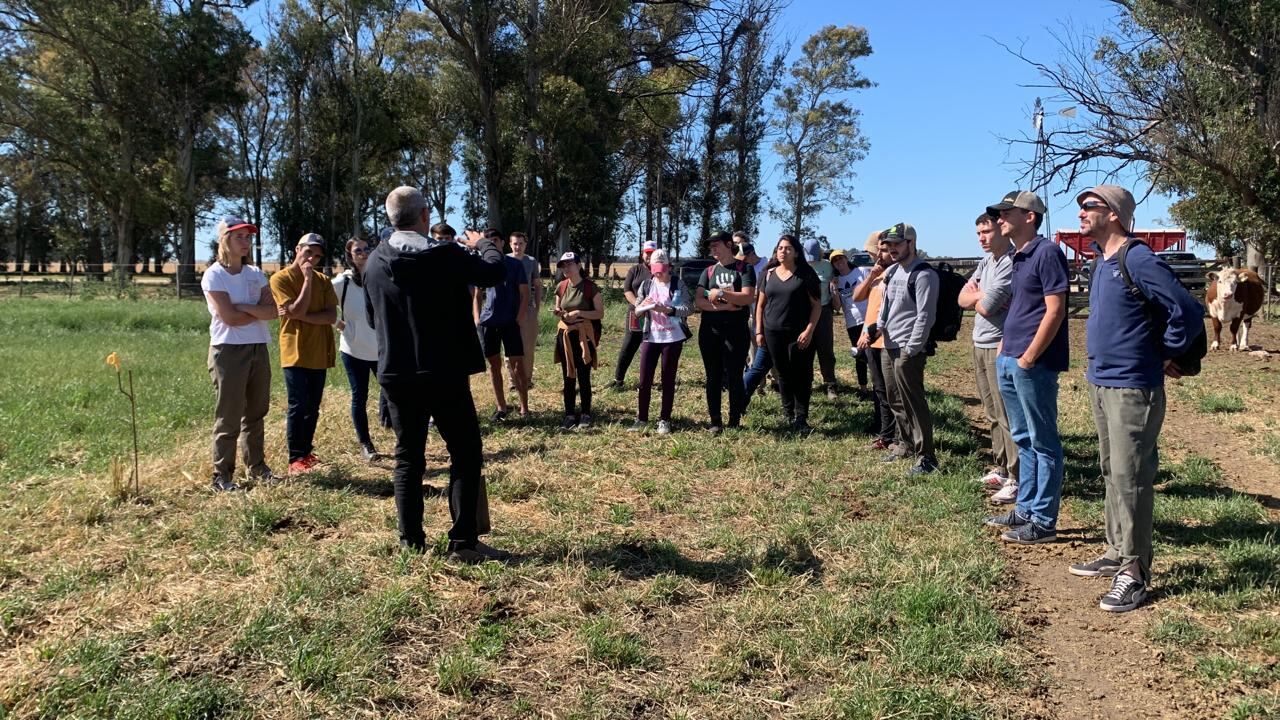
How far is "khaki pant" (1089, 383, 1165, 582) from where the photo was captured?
3.58 metres

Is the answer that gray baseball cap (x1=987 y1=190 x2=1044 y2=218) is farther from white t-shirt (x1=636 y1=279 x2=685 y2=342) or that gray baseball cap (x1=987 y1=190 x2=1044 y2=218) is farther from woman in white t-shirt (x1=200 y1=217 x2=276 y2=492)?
woman in white t-shirt (x1=200 y1=217 x2=276 y2=492)

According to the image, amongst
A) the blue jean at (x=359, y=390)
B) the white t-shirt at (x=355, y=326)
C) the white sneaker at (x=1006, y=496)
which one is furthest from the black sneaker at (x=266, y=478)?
the white sneaker at (x=1006, y=496)

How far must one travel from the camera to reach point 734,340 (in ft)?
23.6

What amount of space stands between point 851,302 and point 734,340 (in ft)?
6.88

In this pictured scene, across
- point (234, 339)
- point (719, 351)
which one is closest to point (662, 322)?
point (719, 351)

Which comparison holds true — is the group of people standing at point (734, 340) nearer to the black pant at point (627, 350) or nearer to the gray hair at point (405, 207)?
the gray hair at point (405, 207)

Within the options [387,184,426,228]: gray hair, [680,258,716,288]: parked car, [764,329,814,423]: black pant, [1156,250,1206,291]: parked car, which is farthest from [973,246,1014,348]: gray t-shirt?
[1156,250,1206,291]: parked car

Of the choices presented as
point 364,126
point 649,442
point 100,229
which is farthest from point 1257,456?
point 100,229

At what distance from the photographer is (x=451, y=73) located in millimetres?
27125

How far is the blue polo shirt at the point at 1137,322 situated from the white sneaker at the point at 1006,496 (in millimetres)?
1748

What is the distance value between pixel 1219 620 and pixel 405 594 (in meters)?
3.69

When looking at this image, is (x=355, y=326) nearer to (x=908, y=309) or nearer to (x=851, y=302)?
(x=908, y=309)

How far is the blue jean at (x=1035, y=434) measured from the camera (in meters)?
4.43

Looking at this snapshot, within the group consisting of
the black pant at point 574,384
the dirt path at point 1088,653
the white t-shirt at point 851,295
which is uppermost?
the white t-shirt at point 851,295
